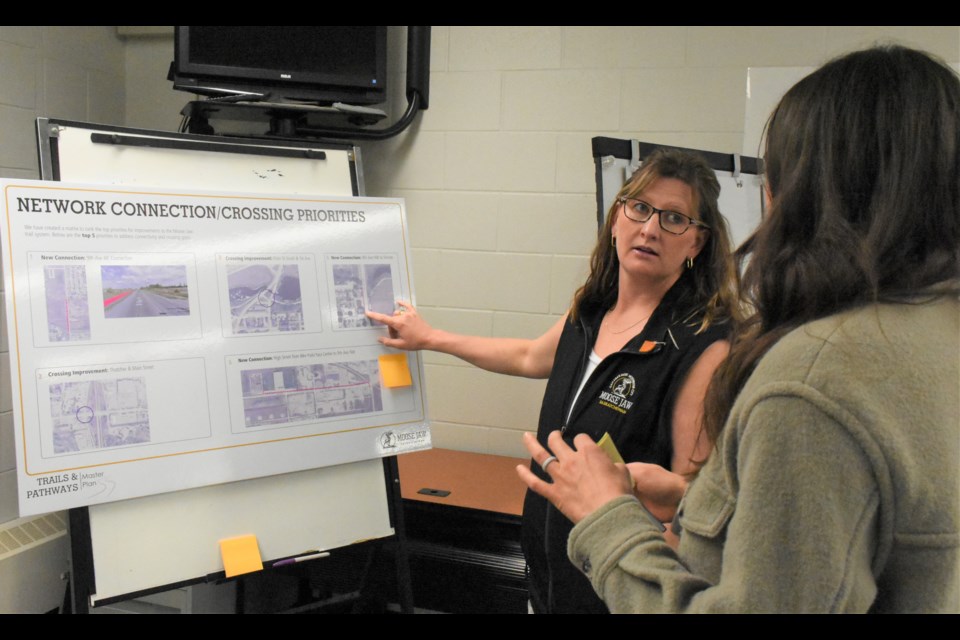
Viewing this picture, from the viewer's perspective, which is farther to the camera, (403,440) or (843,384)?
(403,440)

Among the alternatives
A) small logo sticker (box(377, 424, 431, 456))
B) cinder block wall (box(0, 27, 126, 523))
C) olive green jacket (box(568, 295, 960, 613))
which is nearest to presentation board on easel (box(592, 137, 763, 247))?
small logo sticker (box(377, 424, 431, 456))

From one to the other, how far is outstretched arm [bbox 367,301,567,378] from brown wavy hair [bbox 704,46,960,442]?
1028 mm

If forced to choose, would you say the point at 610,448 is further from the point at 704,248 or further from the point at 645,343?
the point at 704,248

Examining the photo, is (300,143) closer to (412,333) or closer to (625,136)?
(412,333)

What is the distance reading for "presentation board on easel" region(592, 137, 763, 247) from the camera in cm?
202

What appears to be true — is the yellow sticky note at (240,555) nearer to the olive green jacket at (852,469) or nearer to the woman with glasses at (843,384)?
the woman with glasses at (843,384)

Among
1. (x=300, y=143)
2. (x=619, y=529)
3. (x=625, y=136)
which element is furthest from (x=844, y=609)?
(x=625, y=136)

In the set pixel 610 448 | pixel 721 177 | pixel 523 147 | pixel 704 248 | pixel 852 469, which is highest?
pixel 523 147

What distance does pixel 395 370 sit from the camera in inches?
73.8

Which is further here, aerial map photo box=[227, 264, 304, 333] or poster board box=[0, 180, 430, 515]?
aerial map photo box=[227, 264, 304, 333]

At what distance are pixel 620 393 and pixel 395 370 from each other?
63 cm

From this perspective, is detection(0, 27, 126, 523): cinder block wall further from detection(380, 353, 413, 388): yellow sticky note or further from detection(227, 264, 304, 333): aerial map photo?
detection(380, 353, 413, 388): yellow sticky note

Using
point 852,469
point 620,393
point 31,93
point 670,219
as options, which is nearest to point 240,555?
point 620,393
